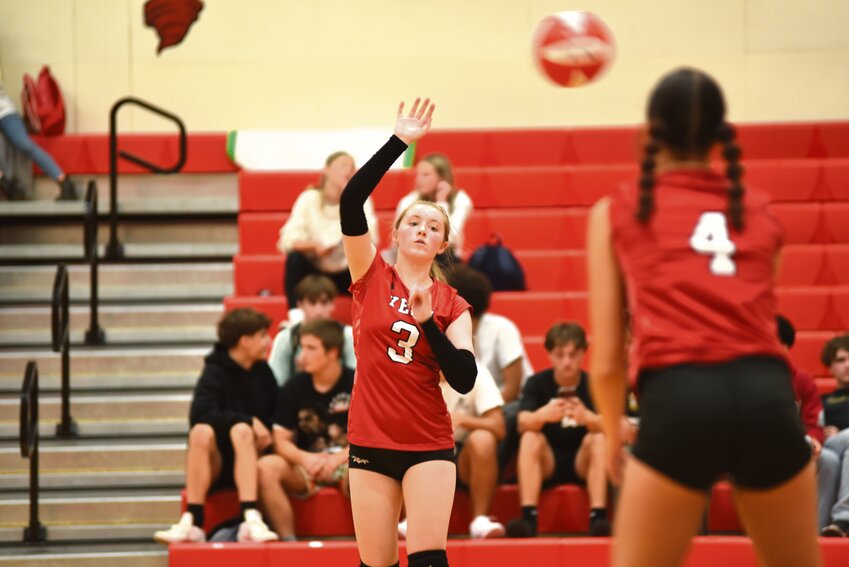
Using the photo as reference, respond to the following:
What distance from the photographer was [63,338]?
22.5 ft

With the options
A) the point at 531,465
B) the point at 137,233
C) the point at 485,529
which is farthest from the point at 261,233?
the point at 485,529

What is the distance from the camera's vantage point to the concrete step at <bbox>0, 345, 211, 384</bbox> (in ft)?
24.6

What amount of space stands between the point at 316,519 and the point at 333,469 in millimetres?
301

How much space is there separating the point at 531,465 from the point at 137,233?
13.2 ft

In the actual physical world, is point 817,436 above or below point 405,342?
below

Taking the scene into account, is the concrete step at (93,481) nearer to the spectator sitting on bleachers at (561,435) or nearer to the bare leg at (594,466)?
the spectator sitting on bleachers at (561,435)

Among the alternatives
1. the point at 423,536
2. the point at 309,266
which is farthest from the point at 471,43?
the point at 423,536

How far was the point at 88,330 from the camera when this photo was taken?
7.66 m

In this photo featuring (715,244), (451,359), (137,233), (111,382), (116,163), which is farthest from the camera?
(137,233)

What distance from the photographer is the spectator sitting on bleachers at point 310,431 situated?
6.00 m

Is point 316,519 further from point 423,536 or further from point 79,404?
point 423,536

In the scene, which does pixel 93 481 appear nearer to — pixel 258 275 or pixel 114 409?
pixel 114 409

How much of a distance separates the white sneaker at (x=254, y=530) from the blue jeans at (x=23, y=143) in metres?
3.75

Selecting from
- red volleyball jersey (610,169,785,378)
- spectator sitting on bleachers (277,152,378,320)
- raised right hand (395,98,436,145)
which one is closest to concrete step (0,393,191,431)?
spectator sitting on bleachers (277,152,378,320)
